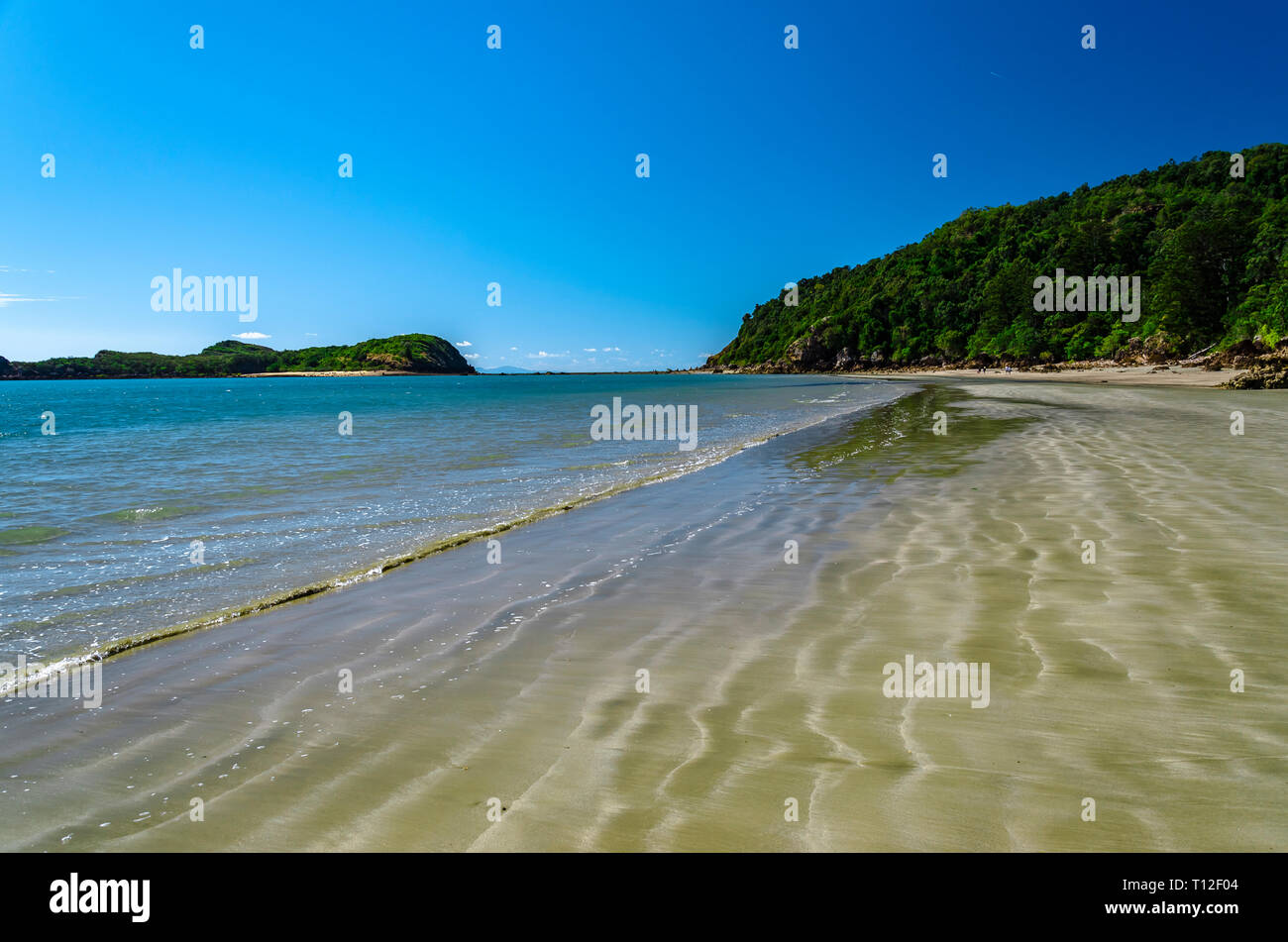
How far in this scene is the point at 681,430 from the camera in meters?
27.8

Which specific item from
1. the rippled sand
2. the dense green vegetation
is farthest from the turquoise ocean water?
the dense green vegetation

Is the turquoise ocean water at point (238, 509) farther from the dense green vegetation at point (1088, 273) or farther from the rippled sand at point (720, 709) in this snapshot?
the dense green vegetation at point (1088, 273)

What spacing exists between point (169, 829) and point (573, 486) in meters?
10.9

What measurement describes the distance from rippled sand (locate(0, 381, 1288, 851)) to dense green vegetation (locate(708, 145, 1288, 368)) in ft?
181

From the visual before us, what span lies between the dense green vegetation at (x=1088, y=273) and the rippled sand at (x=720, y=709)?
55.2 metres

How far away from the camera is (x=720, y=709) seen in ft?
13.1

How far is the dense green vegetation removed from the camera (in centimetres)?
6500

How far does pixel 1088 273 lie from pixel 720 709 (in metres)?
121

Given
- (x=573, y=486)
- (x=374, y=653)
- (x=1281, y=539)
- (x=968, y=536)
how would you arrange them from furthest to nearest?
(x=573, y=486), (x=968, y=536), (x=1281, y=539), (x=374, y=653)

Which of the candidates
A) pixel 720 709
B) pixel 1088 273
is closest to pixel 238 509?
pixel 720 709

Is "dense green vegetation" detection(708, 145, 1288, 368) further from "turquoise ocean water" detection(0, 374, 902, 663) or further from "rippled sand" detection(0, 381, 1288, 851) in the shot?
"rippled sand" detection(0, 381, 1288, 851)

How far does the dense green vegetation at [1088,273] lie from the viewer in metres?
65.0
